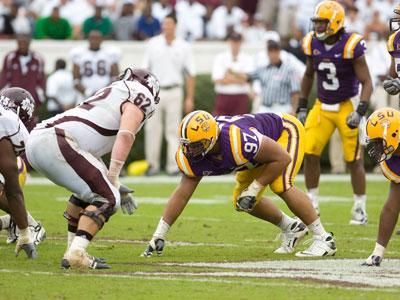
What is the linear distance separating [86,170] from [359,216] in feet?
12.4

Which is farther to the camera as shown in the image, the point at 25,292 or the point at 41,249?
the point at 41,249

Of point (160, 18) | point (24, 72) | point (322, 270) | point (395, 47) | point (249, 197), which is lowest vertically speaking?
point (24, 72)

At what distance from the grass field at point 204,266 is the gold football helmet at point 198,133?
79cm

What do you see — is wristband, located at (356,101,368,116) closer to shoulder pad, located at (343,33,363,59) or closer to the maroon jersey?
shoulder pad, located at (343,33,363,59)

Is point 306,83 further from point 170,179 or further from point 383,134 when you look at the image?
point 170,179

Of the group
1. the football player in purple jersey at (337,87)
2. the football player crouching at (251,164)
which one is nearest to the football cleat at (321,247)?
the football player crouching at (251,164)

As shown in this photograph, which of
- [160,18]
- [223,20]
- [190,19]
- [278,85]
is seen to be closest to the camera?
[278,85]

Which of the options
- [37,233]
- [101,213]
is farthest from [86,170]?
[37,233]

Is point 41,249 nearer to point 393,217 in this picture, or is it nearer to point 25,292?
point 25,292

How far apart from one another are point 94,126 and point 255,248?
1.87m

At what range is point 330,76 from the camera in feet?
33.7

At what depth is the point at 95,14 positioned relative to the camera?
1761 centimetres

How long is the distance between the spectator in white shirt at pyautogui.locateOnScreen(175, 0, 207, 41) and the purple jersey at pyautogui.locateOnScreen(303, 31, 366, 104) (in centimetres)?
866

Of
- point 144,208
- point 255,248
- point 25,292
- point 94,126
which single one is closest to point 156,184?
point 144,208
